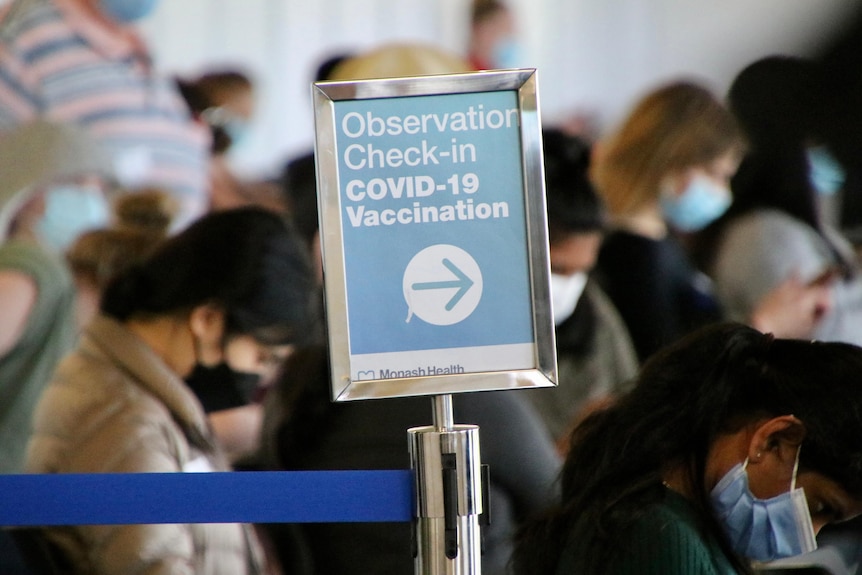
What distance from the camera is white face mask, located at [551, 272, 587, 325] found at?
130 inches

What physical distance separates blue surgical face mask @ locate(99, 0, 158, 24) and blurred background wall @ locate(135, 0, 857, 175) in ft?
0.18

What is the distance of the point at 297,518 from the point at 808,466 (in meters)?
0.67

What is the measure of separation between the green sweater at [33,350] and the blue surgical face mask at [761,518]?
225 centimetres

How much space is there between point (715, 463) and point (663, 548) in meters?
0.17

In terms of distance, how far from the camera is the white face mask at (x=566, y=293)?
10.9 feet

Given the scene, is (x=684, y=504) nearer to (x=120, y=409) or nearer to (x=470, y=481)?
(x=470, y=481)

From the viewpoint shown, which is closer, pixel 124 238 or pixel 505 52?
pixel 124 238

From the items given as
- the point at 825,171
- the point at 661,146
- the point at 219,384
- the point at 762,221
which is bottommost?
the point at 219,384

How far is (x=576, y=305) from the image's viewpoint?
137 inches

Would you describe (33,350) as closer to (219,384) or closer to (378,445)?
(219,384)

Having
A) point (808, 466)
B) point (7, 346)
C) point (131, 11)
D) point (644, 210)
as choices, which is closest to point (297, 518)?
point (808, 466)

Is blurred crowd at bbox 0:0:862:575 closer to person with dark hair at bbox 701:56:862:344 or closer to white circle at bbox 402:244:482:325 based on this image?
person with dark hair at bbox 701:56:862:344

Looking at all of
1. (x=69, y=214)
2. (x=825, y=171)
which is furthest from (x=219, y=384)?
(x=825, y=171)

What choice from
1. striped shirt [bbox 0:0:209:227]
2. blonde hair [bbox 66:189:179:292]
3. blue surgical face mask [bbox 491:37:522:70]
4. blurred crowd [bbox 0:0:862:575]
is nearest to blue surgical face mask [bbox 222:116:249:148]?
blurred crowd [bbox 0:0:862:575]
